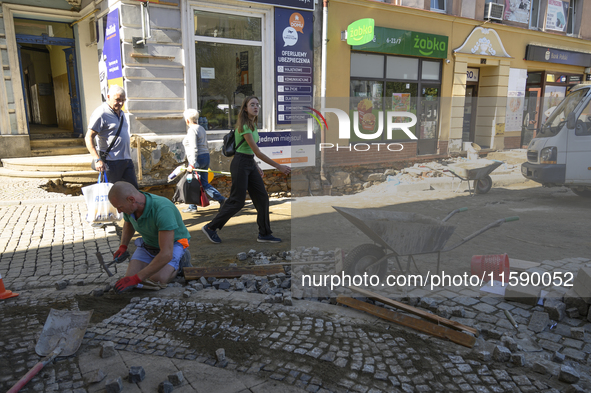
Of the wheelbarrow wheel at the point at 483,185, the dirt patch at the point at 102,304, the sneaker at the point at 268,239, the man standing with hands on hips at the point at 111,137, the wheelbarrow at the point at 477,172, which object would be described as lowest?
the sneaker at the point at 268,239

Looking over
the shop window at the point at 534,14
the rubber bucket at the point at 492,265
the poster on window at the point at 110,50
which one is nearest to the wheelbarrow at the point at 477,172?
the rubber bucket at the point at 492,265

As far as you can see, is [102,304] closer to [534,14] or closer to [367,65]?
[367,65]

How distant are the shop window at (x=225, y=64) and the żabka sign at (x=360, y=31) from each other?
2.41 metres

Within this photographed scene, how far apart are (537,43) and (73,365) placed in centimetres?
1770

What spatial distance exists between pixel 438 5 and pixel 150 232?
1227cm

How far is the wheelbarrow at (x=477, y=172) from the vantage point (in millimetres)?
6371

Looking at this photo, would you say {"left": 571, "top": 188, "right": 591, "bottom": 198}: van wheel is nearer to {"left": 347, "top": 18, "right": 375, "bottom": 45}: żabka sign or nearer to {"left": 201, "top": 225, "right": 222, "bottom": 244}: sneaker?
{"left": 347, "top": 18, "right": 375, "bottom": 45}: żabka sign

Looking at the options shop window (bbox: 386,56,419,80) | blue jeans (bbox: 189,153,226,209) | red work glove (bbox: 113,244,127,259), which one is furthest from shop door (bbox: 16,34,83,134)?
shop window (bbox: 386,56,419,80)

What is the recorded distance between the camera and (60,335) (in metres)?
3.19

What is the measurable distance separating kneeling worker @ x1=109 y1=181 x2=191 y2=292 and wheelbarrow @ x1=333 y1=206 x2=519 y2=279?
1.66m

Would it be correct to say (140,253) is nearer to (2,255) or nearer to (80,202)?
(2,255)

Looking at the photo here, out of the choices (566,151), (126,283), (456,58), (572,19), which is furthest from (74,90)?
(572,19)

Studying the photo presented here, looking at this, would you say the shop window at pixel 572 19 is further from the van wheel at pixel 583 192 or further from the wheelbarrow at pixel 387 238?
the wheelbarrow at pixel 387 238

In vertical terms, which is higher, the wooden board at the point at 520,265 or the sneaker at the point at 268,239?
the wooden board at the point at 520,265
